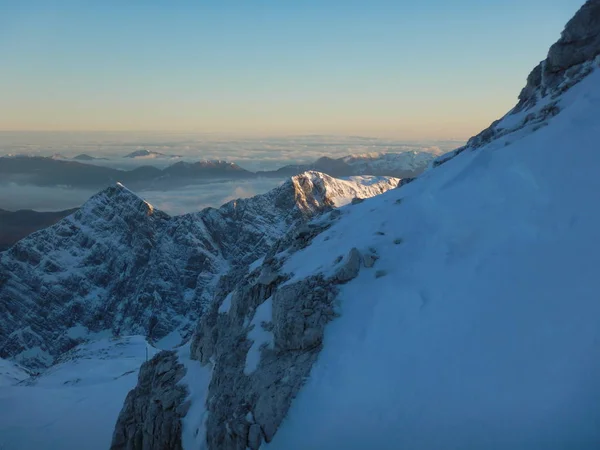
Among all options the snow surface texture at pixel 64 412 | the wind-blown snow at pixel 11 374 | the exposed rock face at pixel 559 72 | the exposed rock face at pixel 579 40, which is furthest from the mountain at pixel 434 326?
the wind-blown snow at pixel 11 374

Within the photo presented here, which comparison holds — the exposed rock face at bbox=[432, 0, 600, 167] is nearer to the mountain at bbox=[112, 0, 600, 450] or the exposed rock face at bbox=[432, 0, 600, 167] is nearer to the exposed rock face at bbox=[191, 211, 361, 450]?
the mountain at bbox=[112, 0, 600, 450]

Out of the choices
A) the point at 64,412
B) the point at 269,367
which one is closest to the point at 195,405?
the point at 269,367

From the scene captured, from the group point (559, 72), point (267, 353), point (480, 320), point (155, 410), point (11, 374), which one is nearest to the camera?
point (480, 320)

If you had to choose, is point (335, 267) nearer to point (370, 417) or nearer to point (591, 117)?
point (370, 417)

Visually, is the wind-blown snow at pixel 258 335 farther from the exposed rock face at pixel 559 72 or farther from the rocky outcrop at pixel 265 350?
the exposed rock face at pixel 559 72

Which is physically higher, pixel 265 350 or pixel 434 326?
pixel 434 326

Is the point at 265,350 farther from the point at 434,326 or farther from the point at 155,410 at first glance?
the point at 155,410
